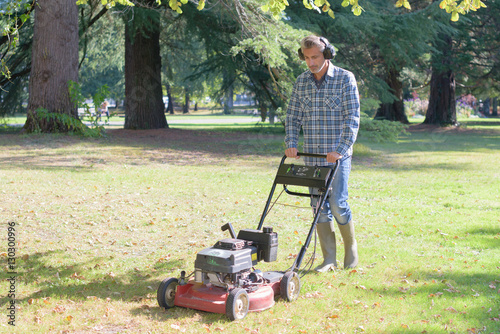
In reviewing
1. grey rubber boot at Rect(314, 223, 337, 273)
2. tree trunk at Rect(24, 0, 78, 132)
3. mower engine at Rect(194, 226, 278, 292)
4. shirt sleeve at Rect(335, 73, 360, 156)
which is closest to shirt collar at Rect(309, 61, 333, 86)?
shirt sleeve at Rect(335, 73, 360, 156)

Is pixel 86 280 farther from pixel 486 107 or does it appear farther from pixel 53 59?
Result: pixel 486 107

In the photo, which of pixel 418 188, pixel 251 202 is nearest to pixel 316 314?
pixel 251 202

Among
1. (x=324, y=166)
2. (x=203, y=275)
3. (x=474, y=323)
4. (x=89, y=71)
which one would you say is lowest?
(x=474, y=323)

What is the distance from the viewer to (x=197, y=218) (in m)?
7.73

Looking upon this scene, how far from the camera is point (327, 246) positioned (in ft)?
17.9

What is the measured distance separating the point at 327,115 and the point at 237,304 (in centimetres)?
189

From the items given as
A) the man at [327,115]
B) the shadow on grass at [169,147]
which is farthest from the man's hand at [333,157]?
the shadow on grass at [169,147]

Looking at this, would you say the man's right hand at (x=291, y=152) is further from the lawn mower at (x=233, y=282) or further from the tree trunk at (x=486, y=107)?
the tree trunk at (x=486, y=107)

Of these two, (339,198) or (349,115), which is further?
(339,198)

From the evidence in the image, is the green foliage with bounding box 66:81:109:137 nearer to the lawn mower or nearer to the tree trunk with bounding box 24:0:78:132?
the tree trunk with bounding box 24:0:78:132

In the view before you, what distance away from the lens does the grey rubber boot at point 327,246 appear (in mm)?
5410

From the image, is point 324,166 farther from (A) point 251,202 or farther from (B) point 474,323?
(A) point 251,202

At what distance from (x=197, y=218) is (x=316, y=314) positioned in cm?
360

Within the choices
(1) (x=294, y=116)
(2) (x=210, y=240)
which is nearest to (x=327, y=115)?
(1) (x=294, y=116)
